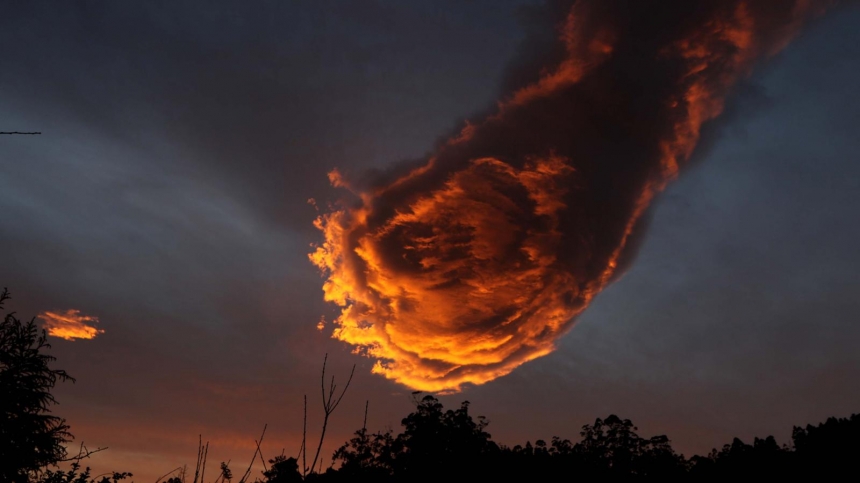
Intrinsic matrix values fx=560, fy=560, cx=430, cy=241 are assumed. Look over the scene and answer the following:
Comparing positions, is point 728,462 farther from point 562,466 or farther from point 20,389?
point 20,389

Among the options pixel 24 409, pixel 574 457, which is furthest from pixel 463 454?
pixel 24 409

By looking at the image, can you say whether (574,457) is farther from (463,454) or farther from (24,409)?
(24,409)

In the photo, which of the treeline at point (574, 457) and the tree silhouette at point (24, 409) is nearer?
the tree silhouette at point (24, 409)

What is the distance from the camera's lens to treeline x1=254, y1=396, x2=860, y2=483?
45.1 metres

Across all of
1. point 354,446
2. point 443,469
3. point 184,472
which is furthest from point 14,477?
point 354,446

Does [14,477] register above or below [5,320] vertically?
below

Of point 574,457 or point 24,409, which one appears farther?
point 574,457

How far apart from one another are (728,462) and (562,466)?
62.4 ft

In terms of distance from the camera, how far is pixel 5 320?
28328 millimetres

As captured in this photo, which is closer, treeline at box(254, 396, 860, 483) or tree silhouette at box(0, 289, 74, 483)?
tree silhouette at box(0, 289, 74, 483)

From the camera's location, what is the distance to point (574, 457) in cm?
7600

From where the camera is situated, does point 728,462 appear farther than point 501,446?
No

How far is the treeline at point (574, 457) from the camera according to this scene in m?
45.1

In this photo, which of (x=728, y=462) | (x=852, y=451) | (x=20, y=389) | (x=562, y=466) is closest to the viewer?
(x=20, y=389)
